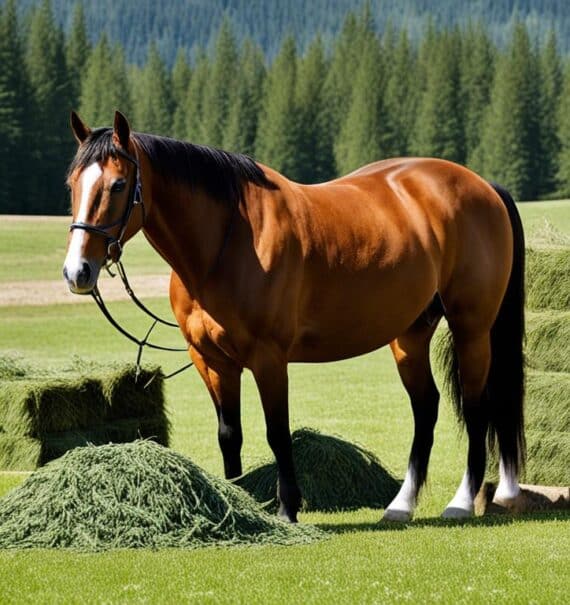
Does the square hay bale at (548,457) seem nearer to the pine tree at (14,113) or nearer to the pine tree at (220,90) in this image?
the pine tree at (14,113)

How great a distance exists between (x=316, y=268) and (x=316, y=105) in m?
80.3

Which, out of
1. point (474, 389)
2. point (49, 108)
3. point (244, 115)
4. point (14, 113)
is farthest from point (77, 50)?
point (474, 389)

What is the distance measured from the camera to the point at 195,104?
93.2m

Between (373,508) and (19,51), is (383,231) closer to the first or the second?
(373,508)

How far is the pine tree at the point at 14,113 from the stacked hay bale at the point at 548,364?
66.3 m

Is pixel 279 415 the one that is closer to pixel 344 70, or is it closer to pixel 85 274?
pixel 85 274

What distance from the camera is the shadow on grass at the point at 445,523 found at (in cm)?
755

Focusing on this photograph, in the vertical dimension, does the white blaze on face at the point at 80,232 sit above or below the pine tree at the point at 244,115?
below

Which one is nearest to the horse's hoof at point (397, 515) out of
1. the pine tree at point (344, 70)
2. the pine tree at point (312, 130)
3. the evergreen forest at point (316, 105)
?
the evergreen forest at point (316, 105)

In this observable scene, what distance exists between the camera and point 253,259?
286 inches

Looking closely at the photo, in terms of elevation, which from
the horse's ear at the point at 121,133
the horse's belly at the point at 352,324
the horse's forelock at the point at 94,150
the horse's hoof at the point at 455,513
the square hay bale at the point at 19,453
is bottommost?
the square hay bale at the point at 19,453

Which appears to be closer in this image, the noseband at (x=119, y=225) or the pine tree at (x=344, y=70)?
the noseband at (x=119, y=225)

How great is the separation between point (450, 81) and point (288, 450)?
262 ft

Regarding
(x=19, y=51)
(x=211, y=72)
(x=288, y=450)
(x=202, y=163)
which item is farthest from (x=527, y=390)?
(x=211, y=72)
